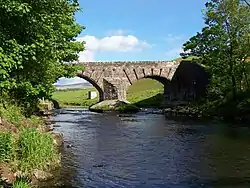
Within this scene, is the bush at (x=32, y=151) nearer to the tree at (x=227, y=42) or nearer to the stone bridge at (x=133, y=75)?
the tree at (x=227, y=42)

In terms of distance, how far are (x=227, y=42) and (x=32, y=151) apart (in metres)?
36.1

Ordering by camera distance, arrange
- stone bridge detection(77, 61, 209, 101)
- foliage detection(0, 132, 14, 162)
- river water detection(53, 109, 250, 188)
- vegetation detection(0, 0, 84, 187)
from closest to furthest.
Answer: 1. vegetation detection(0, 0, 84, 187)
2. foliage detection(0, 132, 14, 162)
3. river water detection(53, 109, 250, 188)
4. stone bridge detection(77, 61, 209, 101)

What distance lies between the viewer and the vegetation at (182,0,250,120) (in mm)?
45875

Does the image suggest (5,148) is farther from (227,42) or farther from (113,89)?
(113,89)

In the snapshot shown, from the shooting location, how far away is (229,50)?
1868 inches

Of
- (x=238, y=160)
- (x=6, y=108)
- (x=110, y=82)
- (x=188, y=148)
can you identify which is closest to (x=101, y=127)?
(x=188, y=148)

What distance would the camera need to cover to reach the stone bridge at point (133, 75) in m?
73.8

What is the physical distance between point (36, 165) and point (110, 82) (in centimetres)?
5893

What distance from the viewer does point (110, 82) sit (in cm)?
7444

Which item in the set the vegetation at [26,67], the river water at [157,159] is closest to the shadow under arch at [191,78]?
the river water at [157,159]

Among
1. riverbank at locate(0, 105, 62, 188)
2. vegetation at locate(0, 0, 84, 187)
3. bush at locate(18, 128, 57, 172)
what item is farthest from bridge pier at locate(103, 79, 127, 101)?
bush at locate(18, 128, 57, 172)

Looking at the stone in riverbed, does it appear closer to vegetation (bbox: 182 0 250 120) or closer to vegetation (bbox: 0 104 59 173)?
vegetation (bbox: 182 0 250 120)

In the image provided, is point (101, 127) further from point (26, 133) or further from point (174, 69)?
point (174, 69)

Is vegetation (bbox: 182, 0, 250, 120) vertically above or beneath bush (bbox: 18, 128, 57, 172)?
above
